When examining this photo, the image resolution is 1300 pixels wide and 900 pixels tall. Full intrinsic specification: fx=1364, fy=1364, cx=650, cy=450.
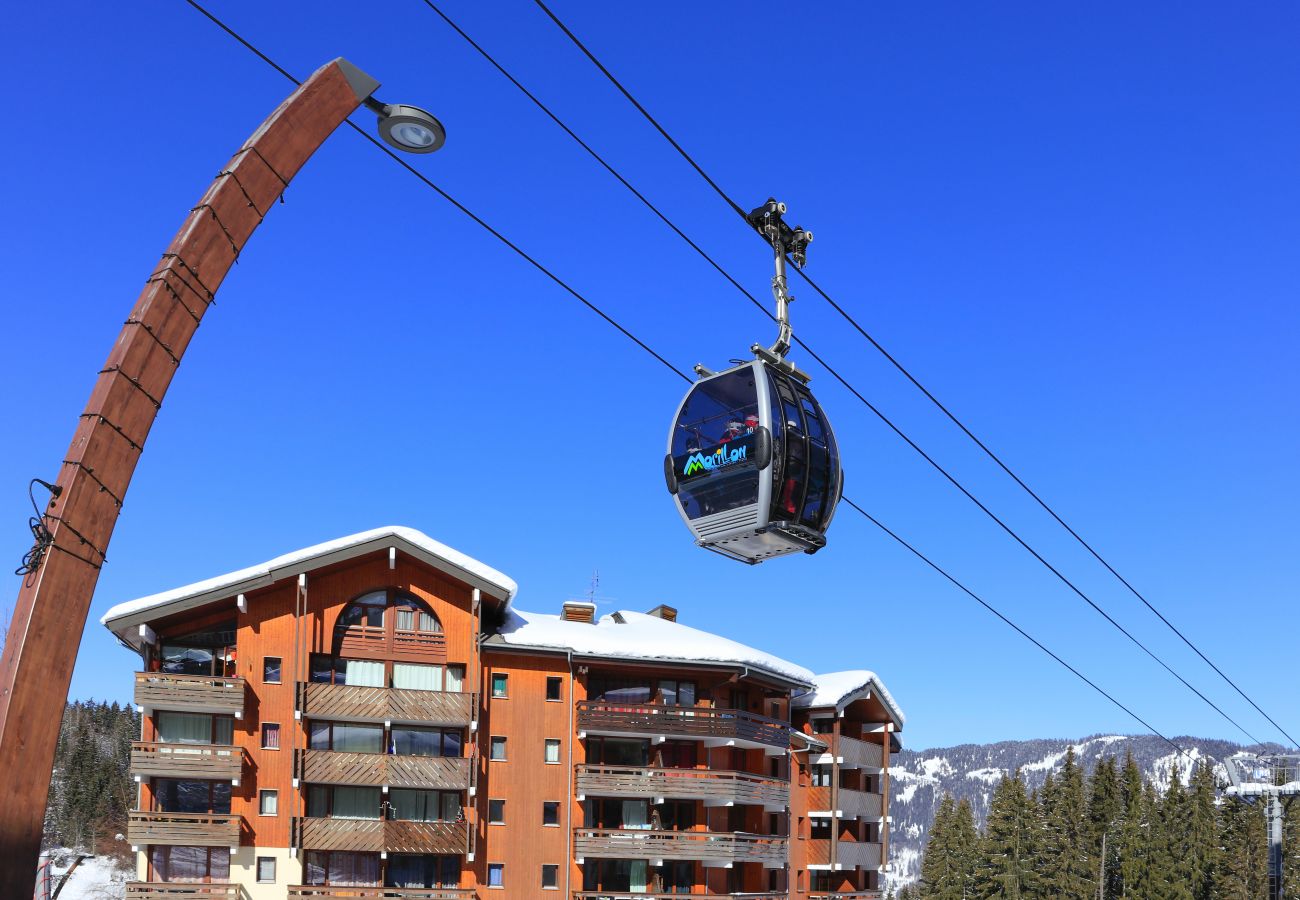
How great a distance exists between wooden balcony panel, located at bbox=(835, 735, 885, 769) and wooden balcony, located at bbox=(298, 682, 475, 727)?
2038 centimetres

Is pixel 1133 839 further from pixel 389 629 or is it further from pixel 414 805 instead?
pixel 389 629

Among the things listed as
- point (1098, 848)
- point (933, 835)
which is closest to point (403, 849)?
point (1098, 848)

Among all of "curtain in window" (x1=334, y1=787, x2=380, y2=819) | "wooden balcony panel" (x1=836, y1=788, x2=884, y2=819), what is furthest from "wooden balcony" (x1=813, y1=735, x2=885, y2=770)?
"curtain in window" (x1=334, y1=787, x2=380, y2=819)

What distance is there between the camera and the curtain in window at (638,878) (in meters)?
50.8

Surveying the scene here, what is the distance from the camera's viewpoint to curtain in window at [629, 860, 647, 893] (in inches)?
1998

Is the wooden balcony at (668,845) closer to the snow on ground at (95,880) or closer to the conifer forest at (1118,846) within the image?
the conifer forest at (1118,846)

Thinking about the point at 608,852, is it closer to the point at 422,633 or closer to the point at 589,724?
the point at 589,724

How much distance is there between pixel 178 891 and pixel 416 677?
33.0 feet

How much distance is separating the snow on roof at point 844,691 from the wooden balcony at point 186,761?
25556 millimetres

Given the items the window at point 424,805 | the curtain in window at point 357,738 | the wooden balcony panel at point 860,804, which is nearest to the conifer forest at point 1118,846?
the wooden balcony panel at point 860,804

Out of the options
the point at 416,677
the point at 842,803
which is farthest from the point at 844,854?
the point at 416,677

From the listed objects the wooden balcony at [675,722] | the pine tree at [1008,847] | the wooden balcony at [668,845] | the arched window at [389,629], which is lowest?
the pine tree at [1008,847]

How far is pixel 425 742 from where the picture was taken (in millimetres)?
47375

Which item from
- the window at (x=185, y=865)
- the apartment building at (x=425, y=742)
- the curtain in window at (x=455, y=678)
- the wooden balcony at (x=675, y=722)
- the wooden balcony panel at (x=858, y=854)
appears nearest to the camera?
the window at (x=185, y=865)
